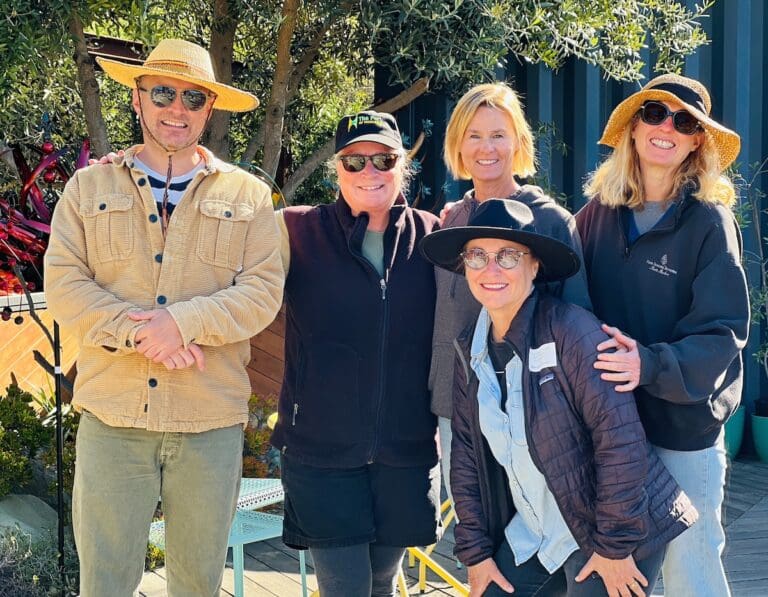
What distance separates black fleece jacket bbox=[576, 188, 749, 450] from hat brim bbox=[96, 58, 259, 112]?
1.27m

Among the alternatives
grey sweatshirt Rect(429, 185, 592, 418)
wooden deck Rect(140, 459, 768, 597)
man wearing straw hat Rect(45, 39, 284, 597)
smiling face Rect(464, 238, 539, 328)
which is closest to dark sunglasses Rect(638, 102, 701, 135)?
grey sweatshirt Rect(429, 185, 592, 418)

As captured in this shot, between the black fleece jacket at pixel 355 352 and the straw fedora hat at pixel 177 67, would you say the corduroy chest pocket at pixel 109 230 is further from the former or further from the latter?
the black fleece jacket at pixel 355 352

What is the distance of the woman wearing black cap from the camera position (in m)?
3.03

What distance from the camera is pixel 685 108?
2.94 metres

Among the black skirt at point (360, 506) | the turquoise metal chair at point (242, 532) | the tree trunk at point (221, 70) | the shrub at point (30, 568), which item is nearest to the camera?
the black skirt at point (360, 506)

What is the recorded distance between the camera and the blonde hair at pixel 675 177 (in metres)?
2.96

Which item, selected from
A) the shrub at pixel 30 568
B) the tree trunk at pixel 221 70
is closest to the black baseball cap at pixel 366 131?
the shrub at pixel 30 568

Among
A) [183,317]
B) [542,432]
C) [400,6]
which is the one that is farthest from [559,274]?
[400,6]

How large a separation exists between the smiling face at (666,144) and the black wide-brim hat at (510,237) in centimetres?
44

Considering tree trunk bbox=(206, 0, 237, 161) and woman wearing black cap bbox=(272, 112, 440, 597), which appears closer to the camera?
woman wearing black cap bbox=(272, 112, 440, 597)

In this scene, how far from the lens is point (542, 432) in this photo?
261cm

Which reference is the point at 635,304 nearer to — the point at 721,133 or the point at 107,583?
the point at 721,133

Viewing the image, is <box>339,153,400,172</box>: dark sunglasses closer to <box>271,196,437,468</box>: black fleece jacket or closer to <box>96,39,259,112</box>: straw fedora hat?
<box>271,196,437,468</box>: black fleece jacket

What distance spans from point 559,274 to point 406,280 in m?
0.51
